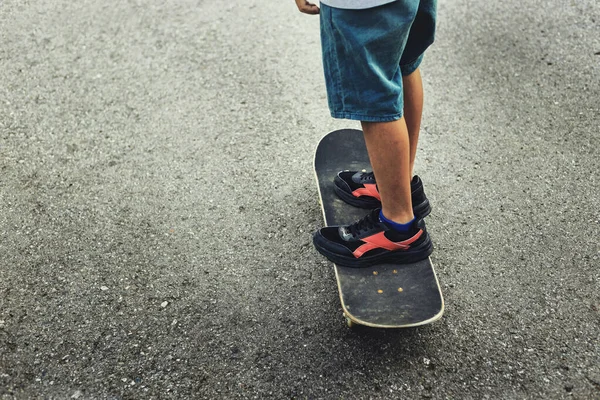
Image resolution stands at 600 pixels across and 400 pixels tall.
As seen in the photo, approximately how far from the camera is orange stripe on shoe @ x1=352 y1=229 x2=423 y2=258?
2078 millimetres

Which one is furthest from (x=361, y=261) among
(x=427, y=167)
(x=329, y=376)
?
(x=427, y=167)

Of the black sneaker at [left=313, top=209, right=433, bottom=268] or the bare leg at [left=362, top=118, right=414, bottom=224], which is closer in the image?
the bare leg at [left=362, top=118, right=414, bottom=224]

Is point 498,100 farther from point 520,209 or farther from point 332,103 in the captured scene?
point 332,103

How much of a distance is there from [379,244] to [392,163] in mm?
333

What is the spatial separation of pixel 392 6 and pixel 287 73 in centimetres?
181

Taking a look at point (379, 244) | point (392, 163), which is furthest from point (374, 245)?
point (392, 163)

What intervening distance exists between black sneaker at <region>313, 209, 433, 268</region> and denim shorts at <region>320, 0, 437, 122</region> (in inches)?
17.9

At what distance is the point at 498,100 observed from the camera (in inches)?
127

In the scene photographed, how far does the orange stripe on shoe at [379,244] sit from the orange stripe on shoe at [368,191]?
13.5 inches

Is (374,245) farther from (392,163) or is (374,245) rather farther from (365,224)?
(392,163)

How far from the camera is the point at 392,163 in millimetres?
1930

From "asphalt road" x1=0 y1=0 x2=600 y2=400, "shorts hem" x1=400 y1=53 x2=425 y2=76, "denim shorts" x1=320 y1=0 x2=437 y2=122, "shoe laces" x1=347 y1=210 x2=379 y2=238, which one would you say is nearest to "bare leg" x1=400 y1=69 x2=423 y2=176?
"shorts hem" x1=400 y1=53 x2=425 y2=76

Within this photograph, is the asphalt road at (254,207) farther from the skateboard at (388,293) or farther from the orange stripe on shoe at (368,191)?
the orange stripe on shoe at (368,191)

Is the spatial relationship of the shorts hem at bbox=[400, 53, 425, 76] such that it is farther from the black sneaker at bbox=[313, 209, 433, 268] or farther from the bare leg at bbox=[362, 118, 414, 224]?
the black sneaker at bbox=[313, 209, 433, 268]
